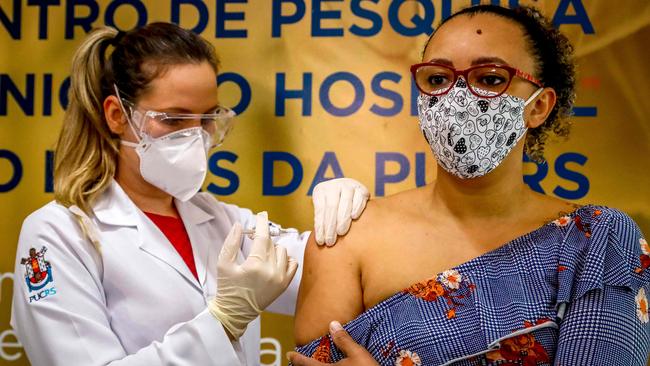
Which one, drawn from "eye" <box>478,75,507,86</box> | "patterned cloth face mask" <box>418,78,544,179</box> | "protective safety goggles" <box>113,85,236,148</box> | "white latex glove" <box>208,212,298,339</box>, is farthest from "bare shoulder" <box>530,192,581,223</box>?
"protective safety goggles" <box>113,85,236,148</box>

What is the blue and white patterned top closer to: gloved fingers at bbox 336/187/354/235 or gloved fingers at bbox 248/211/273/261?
gloved fingers at bbox 336/187/354/235

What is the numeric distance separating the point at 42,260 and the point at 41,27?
58.0 inches

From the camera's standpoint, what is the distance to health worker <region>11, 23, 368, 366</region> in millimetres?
2070

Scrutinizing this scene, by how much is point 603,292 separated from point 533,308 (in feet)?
0.48

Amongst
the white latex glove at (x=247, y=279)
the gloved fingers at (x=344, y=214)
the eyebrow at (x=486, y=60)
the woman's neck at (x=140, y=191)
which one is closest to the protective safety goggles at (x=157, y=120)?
the woman's neck at (x=140, y=191)

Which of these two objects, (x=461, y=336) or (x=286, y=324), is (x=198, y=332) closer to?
(x=461, y=336)

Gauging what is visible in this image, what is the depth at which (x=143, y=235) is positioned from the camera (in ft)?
7.52

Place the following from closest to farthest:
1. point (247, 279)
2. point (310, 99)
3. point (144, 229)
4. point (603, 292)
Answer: point (603, 292) < point (247, 279) < point (144, 229) < point (310, 99)

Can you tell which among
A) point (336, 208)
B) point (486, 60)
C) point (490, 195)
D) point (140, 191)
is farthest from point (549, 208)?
point (140, 191)

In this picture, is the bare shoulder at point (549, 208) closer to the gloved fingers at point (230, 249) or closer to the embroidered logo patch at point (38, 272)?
the gloved fingers at point (230, 249)

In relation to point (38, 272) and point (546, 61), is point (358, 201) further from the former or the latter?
point (38, 272)

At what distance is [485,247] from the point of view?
180 cm

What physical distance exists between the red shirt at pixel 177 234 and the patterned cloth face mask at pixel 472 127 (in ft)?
3.11

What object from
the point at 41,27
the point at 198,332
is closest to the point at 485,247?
the point at 198,332
